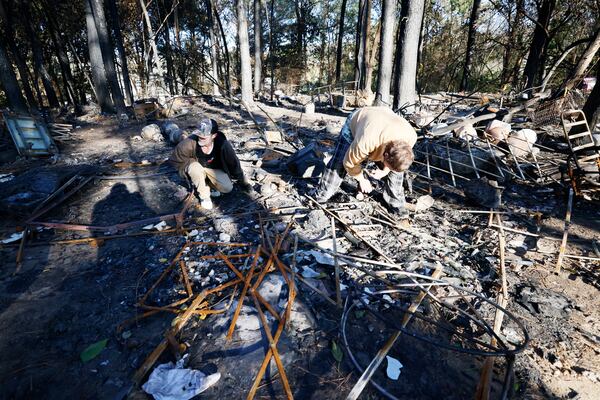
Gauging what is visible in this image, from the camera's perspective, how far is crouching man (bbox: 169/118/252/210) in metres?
3.91

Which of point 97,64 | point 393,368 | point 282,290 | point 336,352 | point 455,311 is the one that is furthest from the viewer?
point 97,64

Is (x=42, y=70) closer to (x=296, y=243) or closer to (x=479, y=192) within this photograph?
(x=296, y=243)

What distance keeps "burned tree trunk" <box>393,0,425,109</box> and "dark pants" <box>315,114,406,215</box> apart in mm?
4015

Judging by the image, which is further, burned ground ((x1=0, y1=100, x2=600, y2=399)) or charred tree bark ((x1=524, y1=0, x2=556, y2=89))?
charred tree bark ((x1=524, y1=0, x2=556, y2=89))

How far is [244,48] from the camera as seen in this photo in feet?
33.7

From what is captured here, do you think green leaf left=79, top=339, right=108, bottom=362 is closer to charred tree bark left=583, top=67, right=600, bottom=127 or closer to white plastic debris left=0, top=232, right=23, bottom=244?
white plastic debris left=0, top=232, right=23, bottom=244

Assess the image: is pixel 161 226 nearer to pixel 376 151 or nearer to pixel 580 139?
pixel 376 151

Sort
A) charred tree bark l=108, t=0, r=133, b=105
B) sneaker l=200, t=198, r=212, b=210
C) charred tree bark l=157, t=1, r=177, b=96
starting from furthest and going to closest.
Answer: charred tree bark l=157, t=1, r=177, b=96 → charred tree bark l=108, t=0, r=133, b=105 → sneaker l=200, t=198, r=212, b=210

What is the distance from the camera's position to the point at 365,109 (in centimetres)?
345

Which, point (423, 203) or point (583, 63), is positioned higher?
point (583, 63)

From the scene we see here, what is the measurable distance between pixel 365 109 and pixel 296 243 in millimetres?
1834

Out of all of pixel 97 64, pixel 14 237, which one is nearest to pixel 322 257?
pixel 14 237

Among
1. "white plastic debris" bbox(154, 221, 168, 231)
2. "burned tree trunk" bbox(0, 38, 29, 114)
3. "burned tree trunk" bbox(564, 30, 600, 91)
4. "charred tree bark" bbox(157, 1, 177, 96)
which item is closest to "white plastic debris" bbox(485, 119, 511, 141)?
"burned tree trunk" bbox(564, 30, 600, 91)

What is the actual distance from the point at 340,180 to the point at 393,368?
2.40 meters
